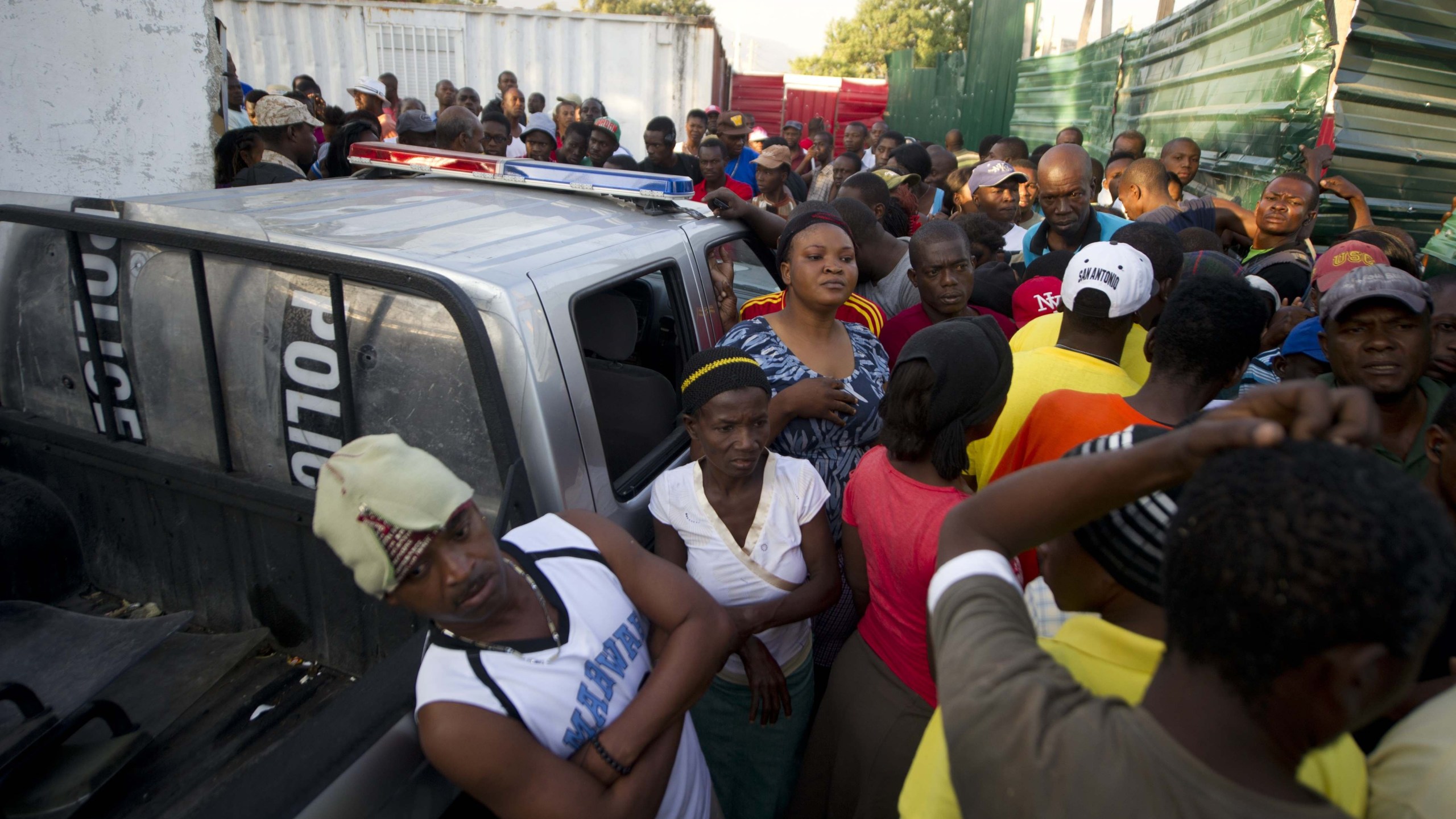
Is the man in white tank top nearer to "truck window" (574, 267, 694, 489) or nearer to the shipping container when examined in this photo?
"truck window" (574, 267, 694, 489)

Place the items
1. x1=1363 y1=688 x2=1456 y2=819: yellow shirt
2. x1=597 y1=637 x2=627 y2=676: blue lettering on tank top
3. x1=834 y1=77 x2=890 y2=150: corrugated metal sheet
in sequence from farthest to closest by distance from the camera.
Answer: x1=834 y1=77 x2=890 y2=150: corrugated metal sheet → x1=597 y1=637 x2=627 y2=676: blue lettering on tank top → x1=1363 y1=688 x2=1456 y2=819: yellow shirt

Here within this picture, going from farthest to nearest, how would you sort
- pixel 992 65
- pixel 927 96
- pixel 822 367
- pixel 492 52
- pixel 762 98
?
1. pixel 762 98
2. pixel 927 96
3. pixel 992 65
4. pixel 492 52
5. pixel 822 367

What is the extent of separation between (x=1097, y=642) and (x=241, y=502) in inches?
79.2

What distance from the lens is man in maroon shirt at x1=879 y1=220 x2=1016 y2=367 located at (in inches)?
125

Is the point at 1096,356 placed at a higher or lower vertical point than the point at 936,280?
lower

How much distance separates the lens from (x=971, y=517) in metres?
1.11

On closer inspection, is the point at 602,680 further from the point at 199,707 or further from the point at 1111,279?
the point at 1111,279

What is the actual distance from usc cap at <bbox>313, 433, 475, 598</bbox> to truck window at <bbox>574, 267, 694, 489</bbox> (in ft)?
2.92

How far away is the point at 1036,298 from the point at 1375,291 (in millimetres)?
1297

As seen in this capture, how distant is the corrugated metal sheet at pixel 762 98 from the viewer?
2384 cm

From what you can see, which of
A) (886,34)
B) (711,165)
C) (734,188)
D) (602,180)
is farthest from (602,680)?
(886,34)

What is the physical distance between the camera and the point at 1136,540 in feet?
3.84

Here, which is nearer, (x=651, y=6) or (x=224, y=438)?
(x=224, y=438)

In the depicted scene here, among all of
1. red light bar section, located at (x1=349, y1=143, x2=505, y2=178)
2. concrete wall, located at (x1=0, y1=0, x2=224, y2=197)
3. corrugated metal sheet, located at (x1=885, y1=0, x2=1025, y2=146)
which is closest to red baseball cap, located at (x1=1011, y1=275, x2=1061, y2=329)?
red light bar section, located at (x1=349, y1=143, x2=505, y2=178)
